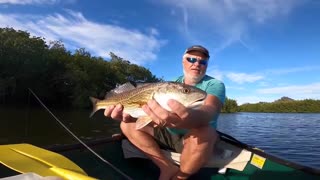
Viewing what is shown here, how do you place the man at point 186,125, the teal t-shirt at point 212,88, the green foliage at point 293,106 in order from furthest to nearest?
the green foliage at point 293,106 → the teal t-shirt at point 212,88 → the man at point 186,125

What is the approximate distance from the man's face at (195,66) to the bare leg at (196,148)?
0.77 metres

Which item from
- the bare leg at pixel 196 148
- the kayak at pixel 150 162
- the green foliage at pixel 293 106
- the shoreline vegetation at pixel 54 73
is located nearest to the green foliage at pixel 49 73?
the shoreline vegetation at pixel 54 73

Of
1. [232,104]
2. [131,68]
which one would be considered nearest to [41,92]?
[131,68]

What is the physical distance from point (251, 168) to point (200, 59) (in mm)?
1557

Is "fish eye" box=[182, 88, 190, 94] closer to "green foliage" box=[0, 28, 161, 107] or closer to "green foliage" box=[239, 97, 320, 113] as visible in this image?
"green foliage" box=[0, 28, 161, 107]

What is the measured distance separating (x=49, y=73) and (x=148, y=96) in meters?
53.0

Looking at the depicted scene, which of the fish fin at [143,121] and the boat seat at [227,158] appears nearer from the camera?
the fish fin at [143,121]

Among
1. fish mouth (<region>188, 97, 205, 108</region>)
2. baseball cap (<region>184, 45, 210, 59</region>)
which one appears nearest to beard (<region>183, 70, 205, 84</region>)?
baseball cap (<region>184, 45, 210, 59</region>)

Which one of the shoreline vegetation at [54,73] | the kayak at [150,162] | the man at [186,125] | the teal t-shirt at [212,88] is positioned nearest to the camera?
the man at [186,125]

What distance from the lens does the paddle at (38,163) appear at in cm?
270

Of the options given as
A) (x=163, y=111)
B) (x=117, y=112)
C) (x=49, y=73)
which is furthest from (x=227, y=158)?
(x=49, y=73)

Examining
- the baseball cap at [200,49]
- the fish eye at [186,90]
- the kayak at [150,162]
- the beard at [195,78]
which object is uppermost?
the baseball cap at [200,49]

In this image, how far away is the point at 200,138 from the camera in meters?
3.62

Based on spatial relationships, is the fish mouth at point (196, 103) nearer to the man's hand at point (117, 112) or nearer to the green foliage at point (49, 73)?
the man's hand at point (117, 112)
